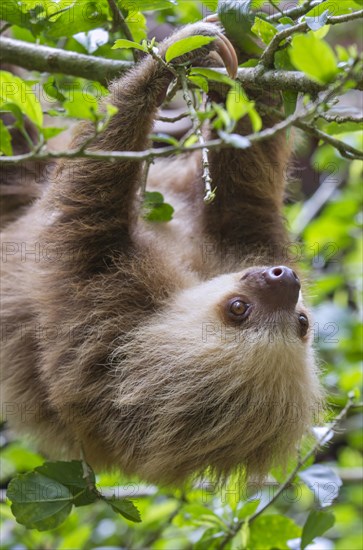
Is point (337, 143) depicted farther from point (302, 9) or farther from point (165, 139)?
point (165, 139)

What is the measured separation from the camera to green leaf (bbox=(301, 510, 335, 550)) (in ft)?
11.3

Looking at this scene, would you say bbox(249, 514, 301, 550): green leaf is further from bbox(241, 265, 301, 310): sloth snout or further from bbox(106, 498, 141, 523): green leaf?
bbox(241, 265, 301, 310): sloth snout

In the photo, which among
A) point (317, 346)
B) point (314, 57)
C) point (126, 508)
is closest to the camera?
point (314, 57)

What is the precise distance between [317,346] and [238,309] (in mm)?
1486

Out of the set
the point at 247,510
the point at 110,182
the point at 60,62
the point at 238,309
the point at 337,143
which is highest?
the point at 60,62

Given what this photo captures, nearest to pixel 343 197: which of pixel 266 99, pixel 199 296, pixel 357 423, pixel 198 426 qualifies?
pixel 357 423

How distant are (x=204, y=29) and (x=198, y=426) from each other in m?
1.91

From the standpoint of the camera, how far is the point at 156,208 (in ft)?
12.0

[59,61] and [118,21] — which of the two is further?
[59,61]

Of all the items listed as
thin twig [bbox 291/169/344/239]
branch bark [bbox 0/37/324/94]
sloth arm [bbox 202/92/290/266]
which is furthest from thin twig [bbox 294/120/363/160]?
thin twig [bbox 291/169/344/239]

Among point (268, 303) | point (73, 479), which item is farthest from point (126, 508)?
point (268, 303)

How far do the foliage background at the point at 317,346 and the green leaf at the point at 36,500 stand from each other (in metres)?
0.61

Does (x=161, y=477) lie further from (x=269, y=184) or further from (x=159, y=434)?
(x=269, y=184)

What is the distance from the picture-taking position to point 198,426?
139 inches
